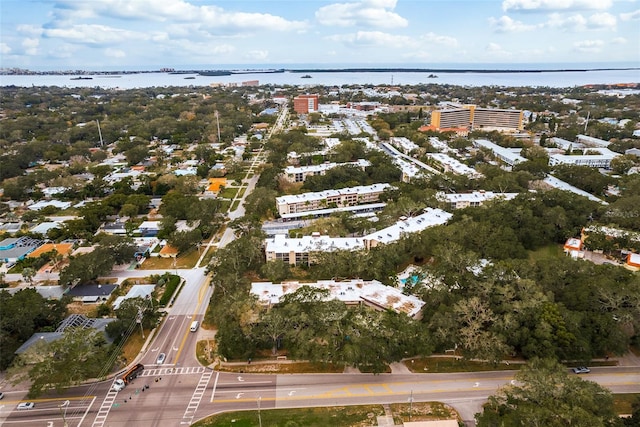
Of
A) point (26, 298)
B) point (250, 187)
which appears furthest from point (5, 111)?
point (26, 298)

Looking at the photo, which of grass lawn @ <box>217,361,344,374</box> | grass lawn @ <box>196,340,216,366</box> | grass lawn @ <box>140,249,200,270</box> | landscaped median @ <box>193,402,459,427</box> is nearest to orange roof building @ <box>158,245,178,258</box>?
grass lawn @ <box>140,249,200,270</box>

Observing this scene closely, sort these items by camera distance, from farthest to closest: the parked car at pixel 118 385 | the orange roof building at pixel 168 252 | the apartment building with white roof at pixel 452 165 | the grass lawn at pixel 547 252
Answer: the apartment building with white roof at pixel 452 165
the orange roof building at pixel 168 252
the grass lawn at pixel 547 252
the parked car at pixel 118 385

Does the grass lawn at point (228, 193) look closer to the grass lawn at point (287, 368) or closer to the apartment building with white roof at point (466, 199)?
the apartment building with white roof at point (466, 199)

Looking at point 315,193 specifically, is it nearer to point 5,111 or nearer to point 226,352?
point 226,352

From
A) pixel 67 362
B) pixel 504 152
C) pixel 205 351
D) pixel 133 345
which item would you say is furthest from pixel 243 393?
pixel 504 152

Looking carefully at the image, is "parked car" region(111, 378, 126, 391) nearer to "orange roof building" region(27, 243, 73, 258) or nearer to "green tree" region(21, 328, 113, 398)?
"green tree" region(21, 328, 113, 398)

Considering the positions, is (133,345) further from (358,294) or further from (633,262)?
(633,262)

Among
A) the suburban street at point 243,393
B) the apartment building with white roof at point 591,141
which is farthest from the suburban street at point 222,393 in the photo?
the apartment building with white roof at point 591,141
